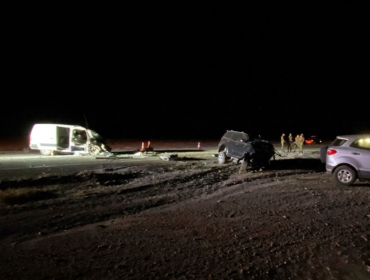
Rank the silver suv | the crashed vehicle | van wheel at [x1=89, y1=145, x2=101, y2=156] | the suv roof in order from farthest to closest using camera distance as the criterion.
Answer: van wheel at [x1=89, y1=145, x2=101, y2=156] < the suv roof < the crashed vehicle < the silver suv

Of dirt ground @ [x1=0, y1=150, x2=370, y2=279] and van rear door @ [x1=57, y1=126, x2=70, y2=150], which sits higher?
van rear door @ [x1=57, y1=126, x2=70, y2=150]

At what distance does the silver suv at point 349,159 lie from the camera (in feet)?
33.8

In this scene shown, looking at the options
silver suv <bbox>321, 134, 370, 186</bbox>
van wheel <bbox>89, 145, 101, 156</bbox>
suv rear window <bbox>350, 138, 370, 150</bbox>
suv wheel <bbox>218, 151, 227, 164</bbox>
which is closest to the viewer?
silver suv <bbox>321, 134, 370, 186</bbox>

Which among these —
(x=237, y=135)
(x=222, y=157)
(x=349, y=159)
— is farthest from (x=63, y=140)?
(x=349, y=159)

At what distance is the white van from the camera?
19250 mm

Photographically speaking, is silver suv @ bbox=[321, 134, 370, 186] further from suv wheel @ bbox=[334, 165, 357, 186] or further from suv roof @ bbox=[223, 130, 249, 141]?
suv roof @ bbox=[223, 130, 249, 141]

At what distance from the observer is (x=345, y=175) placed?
10703 mm

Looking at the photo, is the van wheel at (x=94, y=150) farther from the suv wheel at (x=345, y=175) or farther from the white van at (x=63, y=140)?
the suv wheel at (x=345, y=175)

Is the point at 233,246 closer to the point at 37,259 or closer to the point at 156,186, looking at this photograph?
the point at 37,259

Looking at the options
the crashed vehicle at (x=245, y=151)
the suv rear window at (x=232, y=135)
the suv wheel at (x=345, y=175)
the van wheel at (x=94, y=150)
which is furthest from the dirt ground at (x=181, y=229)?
the van wheel at (x=94, y=150)

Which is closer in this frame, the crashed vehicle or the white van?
the crashed vehicle

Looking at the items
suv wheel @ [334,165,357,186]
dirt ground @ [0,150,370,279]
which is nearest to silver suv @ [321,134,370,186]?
suv wheel @ [334,165,357,186]

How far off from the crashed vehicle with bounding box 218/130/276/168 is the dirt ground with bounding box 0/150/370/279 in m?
3.15

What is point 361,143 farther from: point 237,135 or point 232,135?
point 232,135
